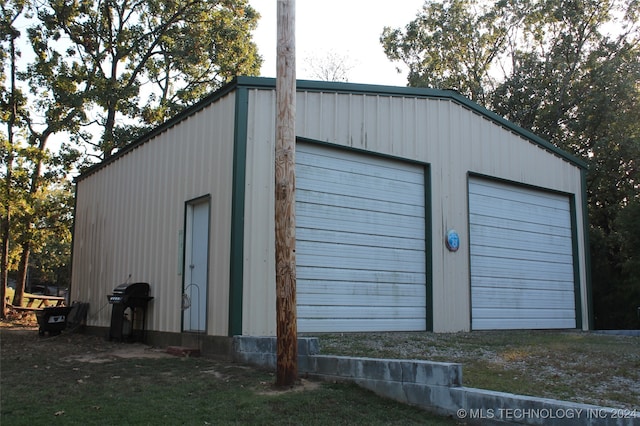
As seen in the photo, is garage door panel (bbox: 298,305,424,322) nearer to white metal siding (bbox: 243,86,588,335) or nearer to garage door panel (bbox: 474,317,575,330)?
white metal siding (bbox: 243,86,588,335)

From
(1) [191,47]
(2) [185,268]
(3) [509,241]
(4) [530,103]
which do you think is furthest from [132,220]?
(4) [530,103]

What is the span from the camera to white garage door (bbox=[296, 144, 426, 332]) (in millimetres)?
9577

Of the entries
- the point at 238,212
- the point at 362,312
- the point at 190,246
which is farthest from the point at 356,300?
the point at 190,246

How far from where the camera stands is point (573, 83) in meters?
21.9

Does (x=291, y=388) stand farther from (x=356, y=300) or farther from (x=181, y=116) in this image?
(x=181, y=116)

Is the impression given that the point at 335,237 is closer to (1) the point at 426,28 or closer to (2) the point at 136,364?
(2) the point at 136,364

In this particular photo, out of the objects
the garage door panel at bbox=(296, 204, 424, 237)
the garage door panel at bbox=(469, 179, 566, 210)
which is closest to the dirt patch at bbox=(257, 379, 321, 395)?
the garage door panel at bbox=(296, 204, 424, 237)

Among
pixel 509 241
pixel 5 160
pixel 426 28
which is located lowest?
pixel 509 241

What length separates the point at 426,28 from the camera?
85.7 feet

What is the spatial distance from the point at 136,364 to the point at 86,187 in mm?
9021

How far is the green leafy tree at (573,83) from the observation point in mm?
18141

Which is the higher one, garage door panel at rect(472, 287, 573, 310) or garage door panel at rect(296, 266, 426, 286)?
garage door panel at rect(296, 266, 426, 286)

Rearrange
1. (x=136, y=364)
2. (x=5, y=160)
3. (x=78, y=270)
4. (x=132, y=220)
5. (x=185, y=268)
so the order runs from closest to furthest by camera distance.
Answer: (x=136, y=364) → (x=185, y=268) → (x=132, y=220) → (x=78, y=270) → (x=5, y=160)

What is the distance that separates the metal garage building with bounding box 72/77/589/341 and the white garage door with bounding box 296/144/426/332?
0.09 ft
